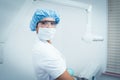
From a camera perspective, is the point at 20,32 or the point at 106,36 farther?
the point at 106,36

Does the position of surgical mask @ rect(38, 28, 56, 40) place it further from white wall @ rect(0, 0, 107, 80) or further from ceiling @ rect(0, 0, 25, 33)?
ceiling @ rect(0, 0, 25, 33)

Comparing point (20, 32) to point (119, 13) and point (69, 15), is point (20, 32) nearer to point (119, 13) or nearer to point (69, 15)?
point (69, 15)

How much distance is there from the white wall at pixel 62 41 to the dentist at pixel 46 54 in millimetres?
183

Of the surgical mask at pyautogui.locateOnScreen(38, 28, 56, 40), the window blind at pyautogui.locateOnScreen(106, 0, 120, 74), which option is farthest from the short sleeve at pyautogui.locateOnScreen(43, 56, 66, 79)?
the window blind at pyautogui.locateOnScreen(106, 0, 120, 74)

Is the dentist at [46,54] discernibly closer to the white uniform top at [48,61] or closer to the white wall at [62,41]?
the white uniform top at [48,61]

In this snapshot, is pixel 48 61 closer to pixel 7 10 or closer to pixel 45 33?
pixel 45 33

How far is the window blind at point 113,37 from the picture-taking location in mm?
2461

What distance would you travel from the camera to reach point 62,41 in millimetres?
2014

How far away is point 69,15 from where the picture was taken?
2068 mm

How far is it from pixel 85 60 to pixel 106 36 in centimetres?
51

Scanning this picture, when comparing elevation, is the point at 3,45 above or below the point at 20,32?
below

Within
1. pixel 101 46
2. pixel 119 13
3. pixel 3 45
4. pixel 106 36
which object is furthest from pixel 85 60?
pixel 3 45

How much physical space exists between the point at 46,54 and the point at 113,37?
5.35ft

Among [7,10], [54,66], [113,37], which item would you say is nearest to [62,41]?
[7,10]
